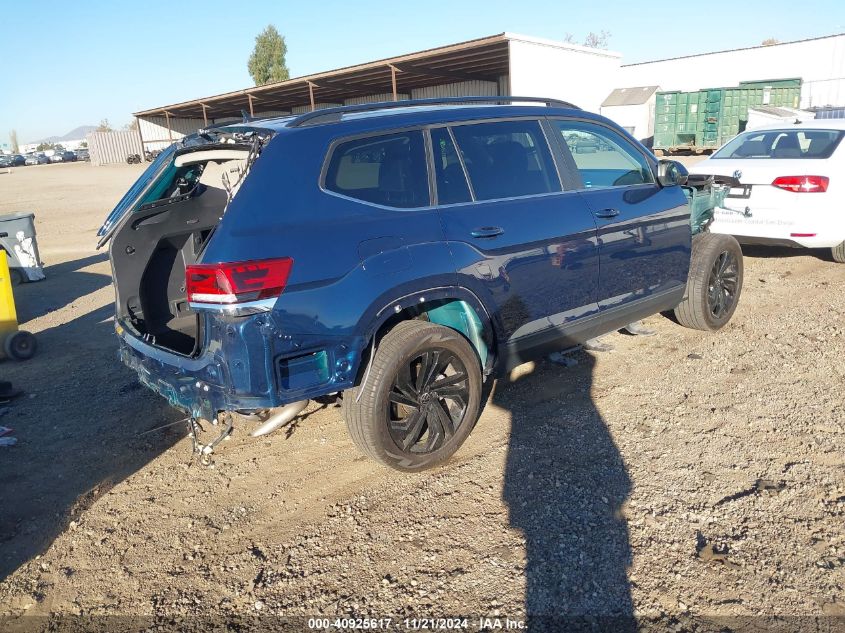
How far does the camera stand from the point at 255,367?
117 inches

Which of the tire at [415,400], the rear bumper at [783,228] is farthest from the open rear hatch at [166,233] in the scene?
the rear bumper at [783,228]

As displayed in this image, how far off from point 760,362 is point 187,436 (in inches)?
165

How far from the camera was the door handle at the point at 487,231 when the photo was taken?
11.9 ft

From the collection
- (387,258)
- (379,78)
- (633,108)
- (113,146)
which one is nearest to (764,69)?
(633,108)

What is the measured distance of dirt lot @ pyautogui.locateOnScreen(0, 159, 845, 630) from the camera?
273cm

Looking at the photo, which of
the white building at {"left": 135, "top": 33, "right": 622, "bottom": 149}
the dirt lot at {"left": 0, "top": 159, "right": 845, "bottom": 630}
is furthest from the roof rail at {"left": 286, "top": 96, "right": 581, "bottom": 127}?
the white building at {"left": 135, "top": 33, "right": 622, "bottom": 149}

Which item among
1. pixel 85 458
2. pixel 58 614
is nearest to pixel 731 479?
pixel 58 614

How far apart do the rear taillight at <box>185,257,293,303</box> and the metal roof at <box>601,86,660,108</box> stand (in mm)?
27041

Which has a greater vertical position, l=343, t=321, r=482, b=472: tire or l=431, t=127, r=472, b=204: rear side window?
l=431, t=127, r=472, b=204: rear side window

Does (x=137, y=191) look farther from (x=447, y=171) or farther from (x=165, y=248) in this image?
(x=447, y=171)

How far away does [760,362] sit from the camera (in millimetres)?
4961

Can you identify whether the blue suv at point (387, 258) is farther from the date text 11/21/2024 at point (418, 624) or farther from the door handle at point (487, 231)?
the date text 11/21/2024 at point (418, 624)

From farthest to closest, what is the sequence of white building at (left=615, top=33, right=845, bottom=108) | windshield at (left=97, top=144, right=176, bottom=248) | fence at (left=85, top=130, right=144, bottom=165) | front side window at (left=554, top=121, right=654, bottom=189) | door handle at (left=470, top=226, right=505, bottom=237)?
fence at (left=85, top=130, right=144, bottom=165)
white building at (left=615, top=33, right=845, bottom=108)
front side window at (left=554, top=121, right=654, bottom=189)
windshield at (left=97, top=144, right=176, bottom=248)
door handle at (left=470, top=226, right=505, bottom=237)

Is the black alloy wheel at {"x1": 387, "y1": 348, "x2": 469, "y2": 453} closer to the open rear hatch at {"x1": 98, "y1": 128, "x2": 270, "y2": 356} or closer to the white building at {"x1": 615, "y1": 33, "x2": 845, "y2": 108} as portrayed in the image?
the open rear hatch at {"x1": 98, "y1": 128, "x2": 270, "y2": 356}
